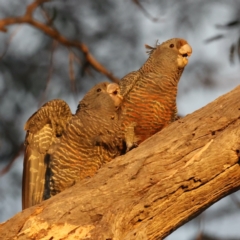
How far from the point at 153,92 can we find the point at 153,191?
37.7 inches

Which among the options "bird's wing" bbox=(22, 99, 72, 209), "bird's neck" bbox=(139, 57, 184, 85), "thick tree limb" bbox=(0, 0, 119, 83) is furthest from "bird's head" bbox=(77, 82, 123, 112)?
"thick tree limb" bbox=(0, 0, 119, 83)

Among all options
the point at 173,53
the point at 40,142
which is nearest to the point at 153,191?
the point at 40,142

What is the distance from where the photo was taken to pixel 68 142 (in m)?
3.83

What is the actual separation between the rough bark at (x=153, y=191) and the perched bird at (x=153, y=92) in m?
0.49

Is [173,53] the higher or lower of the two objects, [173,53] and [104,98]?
the higher

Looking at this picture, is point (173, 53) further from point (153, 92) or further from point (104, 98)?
point (104, 98)

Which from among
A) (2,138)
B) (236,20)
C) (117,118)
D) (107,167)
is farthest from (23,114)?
(107,167)

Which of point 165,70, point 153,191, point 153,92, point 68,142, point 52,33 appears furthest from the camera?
point 52,33

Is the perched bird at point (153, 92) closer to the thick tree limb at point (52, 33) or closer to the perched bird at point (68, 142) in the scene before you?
the perched bird at point (68, 142)

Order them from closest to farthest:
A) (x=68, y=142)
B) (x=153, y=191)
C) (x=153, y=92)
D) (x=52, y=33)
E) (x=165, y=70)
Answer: (x=153, y=191) → (x=68, y=142) → (x=153, y=92) → (x=165, y=70) → (x=52, y=33)

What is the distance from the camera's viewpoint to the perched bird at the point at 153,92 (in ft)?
12.8

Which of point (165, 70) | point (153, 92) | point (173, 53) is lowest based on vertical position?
point (153, 92)

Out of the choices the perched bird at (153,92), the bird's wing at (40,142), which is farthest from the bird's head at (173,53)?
the bird's wing at (40,142)

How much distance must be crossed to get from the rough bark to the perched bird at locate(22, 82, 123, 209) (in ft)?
1.32
